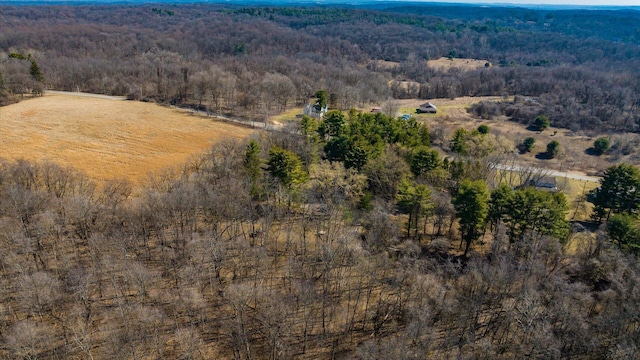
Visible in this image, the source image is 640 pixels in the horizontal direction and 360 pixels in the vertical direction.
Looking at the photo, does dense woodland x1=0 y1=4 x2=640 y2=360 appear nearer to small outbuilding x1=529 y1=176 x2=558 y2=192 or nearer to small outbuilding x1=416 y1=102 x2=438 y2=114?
small outbuilding x1=529 y1=176 x2=558 y2=192

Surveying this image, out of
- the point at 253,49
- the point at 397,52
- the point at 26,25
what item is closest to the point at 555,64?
the point at 397,52

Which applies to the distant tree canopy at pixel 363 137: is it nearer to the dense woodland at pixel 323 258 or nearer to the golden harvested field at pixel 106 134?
the dense woodland at pixel 323 258

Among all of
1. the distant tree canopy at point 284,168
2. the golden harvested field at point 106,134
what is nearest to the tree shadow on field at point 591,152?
the distant tree canopy at point 284,168

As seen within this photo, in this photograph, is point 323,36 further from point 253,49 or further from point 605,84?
point 605,84

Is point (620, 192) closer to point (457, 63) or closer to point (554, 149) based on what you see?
point (554, 149)

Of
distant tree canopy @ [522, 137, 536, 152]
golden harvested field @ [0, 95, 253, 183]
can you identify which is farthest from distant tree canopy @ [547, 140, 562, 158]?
golden harvested field @ [0, 95, 253, 183]
